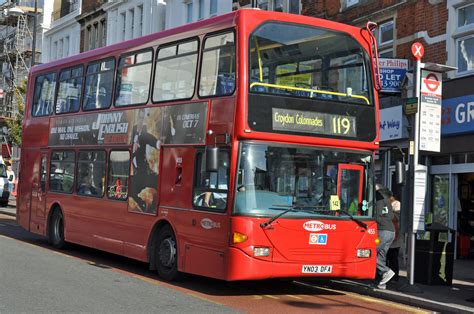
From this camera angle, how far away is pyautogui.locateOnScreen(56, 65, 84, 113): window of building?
13.6 metres

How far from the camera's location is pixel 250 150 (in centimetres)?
896

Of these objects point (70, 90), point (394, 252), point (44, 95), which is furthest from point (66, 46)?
point (394, 252)

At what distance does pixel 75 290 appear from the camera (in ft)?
29.3

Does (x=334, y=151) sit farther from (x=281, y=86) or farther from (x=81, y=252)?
(x=81, y=252)

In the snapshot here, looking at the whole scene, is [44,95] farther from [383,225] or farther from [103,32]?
[103,32]

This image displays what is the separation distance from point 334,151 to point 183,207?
2.53m

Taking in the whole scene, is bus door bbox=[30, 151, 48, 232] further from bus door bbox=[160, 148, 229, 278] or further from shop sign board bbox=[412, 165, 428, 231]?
shop sign board bbox=[412, 165, 428, 231]

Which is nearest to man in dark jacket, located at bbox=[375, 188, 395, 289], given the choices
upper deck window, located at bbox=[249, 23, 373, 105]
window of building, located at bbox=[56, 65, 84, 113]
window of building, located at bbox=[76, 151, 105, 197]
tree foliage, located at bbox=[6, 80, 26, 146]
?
upper deck window, located at bbox=[249, 23, 373, 105]

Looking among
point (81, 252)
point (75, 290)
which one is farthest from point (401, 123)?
point (75, 290)

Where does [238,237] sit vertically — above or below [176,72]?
below

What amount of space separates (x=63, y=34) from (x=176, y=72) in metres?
33.7

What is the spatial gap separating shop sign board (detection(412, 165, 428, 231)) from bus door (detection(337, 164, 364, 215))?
105 cm

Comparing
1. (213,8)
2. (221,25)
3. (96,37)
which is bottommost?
(221,25)

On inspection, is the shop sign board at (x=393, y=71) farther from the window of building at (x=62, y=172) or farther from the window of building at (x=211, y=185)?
the window of building at (x=62, y=172)
